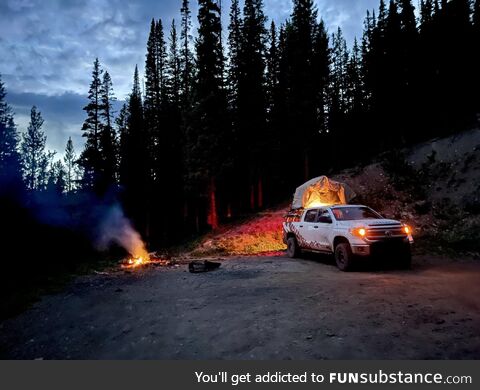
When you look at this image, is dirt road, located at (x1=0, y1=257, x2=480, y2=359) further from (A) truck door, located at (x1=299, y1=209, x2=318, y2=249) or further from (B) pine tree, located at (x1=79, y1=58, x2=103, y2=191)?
(B) pine tree, located at (x1=79, y1=58, x2=103, y2=191)

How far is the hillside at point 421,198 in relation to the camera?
17.8 metres

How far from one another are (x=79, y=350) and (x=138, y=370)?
4.83ft

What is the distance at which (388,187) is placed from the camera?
24.3 m

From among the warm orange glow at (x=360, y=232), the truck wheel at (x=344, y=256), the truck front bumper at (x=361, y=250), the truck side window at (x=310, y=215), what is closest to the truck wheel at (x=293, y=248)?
the truck side window at (x=310, y=215)

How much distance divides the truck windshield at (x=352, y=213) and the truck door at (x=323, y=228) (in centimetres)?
33

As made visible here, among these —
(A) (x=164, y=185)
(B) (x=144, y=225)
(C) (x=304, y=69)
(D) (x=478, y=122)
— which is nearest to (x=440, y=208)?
(D) (x=478, y=122)

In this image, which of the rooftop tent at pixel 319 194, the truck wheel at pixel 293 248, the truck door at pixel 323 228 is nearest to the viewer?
the truck door at pixel 323 228

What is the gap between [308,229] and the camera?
13453 mm

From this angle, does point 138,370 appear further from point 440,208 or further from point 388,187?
point 388,187

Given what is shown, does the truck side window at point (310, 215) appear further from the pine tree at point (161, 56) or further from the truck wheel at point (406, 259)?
the pine tree at point (161, 56)

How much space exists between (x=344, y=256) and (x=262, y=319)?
565cm

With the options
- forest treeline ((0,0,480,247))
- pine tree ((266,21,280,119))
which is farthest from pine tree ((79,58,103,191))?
pine tree ((266,21,280,119))

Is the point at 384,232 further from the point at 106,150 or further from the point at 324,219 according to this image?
the point at 106,150

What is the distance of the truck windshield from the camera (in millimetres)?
11855
